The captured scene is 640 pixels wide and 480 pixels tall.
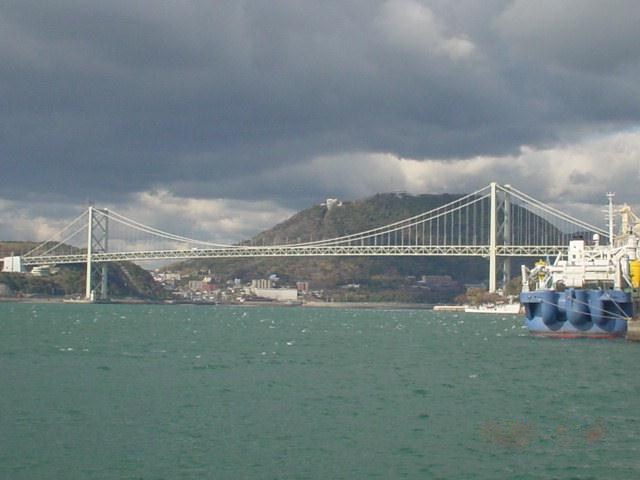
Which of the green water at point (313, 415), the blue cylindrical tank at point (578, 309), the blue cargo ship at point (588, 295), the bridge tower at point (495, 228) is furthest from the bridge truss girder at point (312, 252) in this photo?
the green water at point (313, 415)

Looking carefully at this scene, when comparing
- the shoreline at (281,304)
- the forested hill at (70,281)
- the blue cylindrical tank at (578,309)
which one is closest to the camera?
the blue cylindrical tank at (578,309)

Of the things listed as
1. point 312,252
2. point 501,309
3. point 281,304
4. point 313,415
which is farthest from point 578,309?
point 281,304

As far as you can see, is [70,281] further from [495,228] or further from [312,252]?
[495,228]

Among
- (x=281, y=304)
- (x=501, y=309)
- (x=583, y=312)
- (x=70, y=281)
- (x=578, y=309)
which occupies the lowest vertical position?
(x=583, y=312)

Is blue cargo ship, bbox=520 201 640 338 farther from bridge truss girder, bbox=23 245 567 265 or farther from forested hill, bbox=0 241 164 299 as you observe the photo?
forested hill, bbox=0 241 164 299

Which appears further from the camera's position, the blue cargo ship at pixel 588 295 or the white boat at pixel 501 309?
the white boat at pixel 501 309

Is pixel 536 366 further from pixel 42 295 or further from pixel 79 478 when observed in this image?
pixel 42 295

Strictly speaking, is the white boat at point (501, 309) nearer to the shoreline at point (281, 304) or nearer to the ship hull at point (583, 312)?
the shoreline at point (281, 304)
